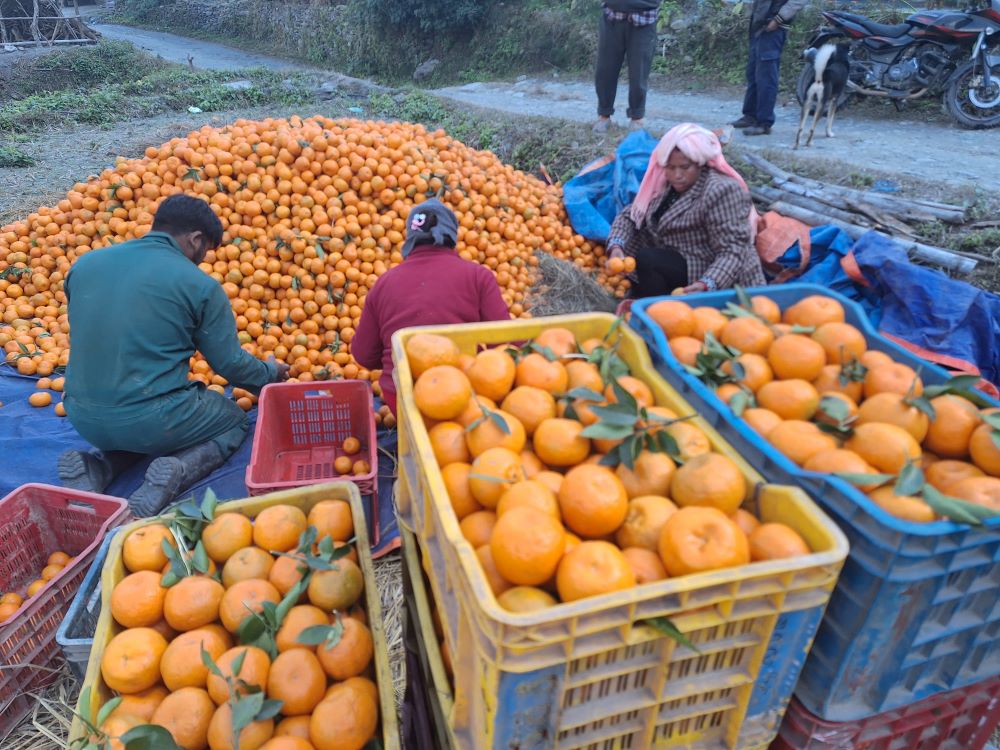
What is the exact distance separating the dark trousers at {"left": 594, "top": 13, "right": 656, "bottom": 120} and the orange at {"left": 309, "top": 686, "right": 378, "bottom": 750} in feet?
25.1

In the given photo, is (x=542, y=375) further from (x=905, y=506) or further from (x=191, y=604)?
(x=191, y=604)

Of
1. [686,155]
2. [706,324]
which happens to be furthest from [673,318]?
[686,155]

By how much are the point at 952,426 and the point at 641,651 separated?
981 mm

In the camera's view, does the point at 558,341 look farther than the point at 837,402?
Yes

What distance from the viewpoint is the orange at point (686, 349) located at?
1.88 m

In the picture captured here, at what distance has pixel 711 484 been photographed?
4.53 ft

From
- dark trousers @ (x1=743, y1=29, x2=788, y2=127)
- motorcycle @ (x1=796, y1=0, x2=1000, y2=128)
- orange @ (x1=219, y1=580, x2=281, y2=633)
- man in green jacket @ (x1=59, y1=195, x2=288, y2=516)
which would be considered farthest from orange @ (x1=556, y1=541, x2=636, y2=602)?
motorcycle @ (x1=796, y1=0, x2=1000, y2=128)

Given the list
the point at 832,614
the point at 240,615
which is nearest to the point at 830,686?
the point at 832,614

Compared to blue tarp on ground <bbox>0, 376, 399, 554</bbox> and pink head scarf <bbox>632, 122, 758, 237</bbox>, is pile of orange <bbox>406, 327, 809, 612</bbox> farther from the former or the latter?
pink head scarf <bbox>632, 122, 758, 237</bbox>

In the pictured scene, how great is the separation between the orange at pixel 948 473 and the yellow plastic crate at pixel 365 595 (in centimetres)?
149

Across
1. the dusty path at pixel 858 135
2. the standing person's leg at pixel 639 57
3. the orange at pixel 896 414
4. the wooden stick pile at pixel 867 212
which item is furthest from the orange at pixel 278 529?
the standing person's leg at pixel 639 57

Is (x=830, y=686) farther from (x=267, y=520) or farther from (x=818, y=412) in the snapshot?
(x=267, y=520)

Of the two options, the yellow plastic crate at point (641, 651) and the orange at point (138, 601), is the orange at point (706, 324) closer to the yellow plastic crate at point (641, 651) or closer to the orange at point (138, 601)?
the yellow plastic crate at point (641, 651)

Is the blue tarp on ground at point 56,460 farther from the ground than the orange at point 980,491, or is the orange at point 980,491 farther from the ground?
the orange at point 980,491
